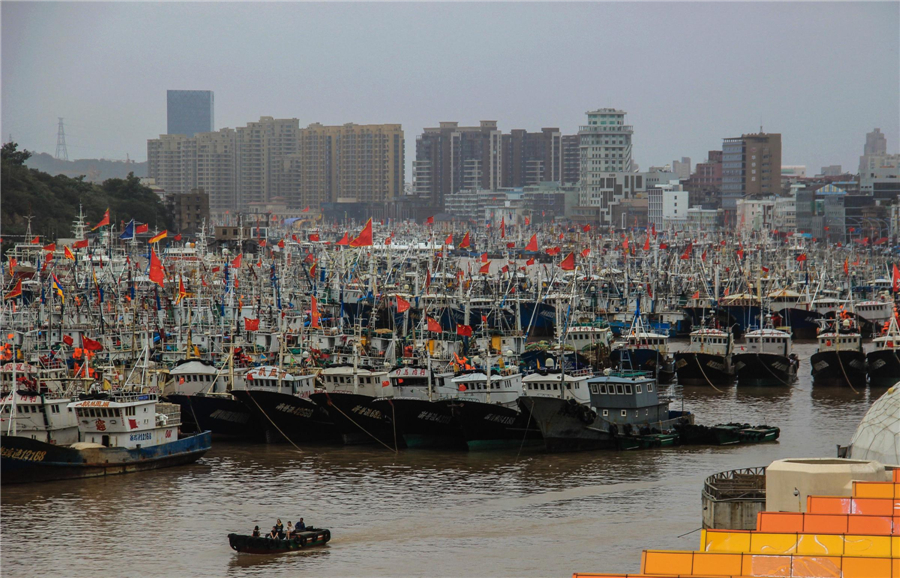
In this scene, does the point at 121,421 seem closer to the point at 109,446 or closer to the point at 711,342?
the point at 109,446

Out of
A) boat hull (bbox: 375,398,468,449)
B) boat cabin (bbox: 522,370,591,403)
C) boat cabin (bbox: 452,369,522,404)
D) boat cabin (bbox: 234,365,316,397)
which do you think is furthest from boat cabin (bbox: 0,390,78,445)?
boat cabin (bbox: 522,370,591,403)

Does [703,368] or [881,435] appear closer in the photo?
[881,435]

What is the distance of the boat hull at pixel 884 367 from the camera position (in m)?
60.2

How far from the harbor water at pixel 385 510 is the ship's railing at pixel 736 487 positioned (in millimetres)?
1861

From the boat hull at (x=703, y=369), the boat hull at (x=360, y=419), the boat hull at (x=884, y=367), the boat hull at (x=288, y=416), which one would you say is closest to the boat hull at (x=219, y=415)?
the boat hull at (x=288, y=416)

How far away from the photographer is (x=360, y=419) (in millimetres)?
45906

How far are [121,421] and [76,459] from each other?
174 centimetres

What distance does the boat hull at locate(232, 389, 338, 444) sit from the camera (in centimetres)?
4619

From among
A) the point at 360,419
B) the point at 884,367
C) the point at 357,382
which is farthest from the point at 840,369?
the point at 360,419

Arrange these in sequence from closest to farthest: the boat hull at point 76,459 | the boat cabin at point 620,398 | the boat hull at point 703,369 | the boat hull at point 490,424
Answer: the boat hull at point 76,459 < the boat hull at point 490,424 < the boat cabin at point 620,398 < the boat hull at point 703,369

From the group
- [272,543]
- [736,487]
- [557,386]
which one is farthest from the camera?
[557,386]

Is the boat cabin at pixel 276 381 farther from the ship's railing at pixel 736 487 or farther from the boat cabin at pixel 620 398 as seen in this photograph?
the ship's railing at pixel 736 487

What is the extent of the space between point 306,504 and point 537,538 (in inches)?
287

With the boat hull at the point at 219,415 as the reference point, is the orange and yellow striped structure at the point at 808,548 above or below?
above
